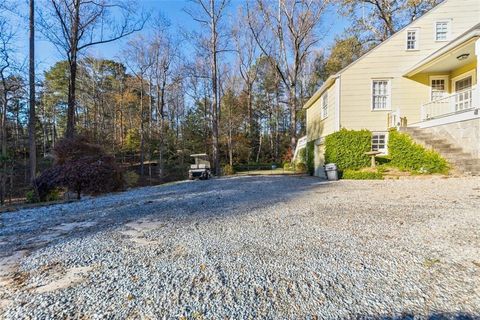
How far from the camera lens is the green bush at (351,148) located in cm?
1087

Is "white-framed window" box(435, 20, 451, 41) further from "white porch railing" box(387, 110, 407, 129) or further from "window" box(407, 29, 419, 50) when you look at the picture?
"white porch railing" box(387, 110, 407, 129)

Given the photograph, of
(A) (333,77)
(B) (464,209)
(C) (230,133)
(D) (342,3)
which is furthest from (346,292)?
(C) (230,133)

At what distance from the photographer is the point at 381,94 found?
38.5 ft

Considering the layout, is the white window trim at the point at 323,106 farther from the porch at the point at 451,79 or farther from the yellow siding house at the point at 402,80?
the porch at the point at 451,79

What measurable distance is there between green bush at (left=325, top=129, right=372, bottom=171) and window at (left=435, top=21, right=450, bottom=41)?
5.80 metres

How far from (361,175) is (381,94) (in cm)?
428

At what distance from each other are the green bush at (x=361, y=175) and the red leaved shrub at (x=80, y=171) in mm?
8814

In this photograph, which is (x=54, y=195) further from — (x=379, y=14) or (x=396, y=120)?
(x=379, y=14)

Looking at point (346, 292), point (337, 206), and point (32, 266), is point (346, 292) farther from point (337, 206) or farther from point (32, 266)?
point (337, 206)

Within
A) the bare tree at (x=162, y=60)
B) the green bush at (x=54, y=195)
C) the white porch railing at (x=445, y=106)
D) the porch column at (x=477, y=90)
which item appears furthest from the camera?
the bare tree at (x=162, y=60)

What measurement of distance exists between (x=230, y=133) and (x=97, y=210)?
19800mm

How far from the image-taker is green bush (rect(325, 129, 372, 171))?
10.9 m

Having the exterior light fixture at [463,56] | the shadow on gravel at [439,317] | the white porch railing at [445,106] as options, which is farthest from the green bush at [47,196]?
the exterior light fixture at [463,56]

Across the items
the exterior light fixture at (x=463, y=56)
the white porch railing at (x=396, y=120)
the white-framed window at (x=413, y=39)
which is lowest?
the white porch railing at (x=396, y=120)
